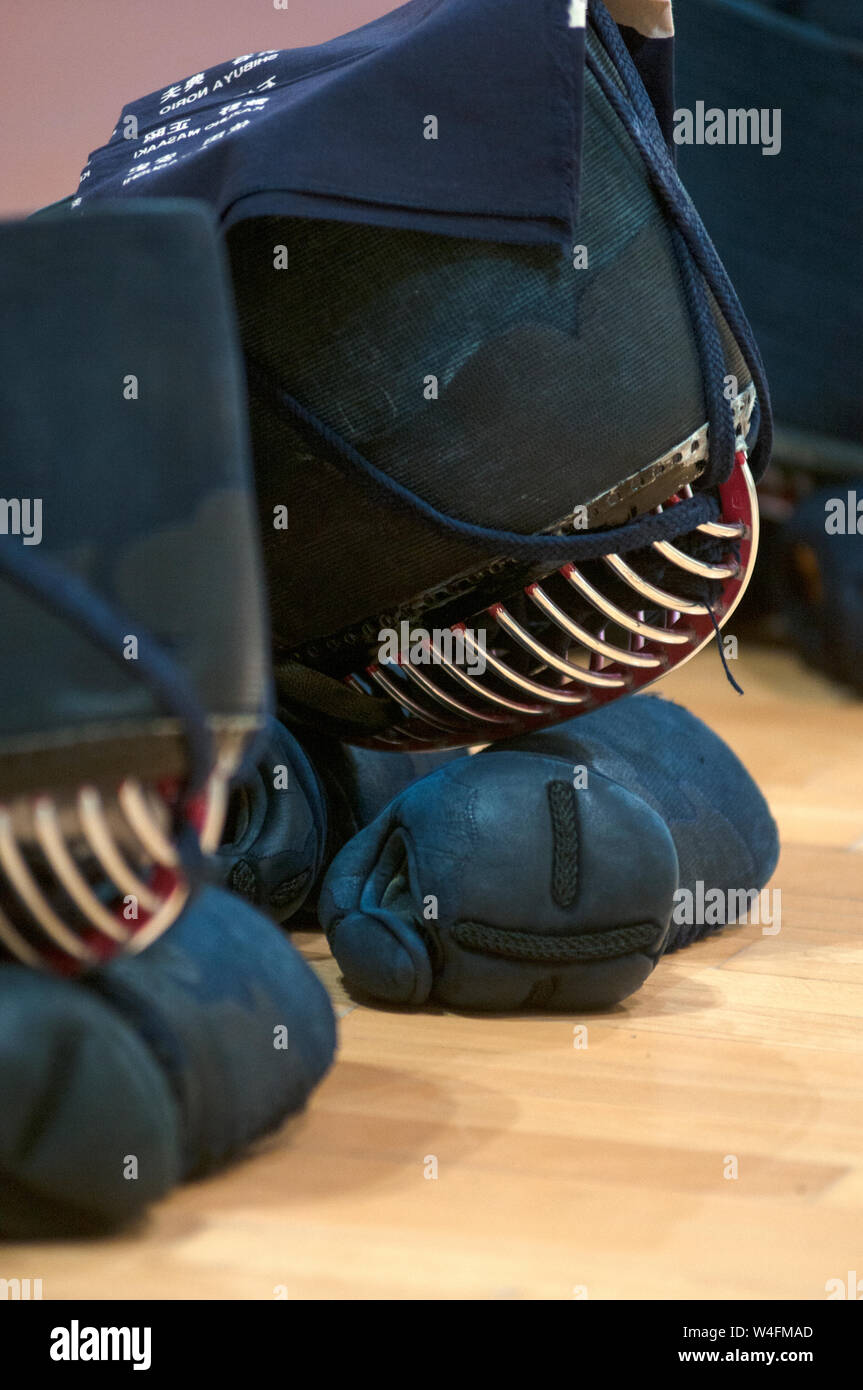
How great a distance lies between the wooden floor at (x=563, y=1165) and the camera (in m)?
0.47

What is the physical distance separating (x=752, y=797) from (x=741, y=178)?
103cm

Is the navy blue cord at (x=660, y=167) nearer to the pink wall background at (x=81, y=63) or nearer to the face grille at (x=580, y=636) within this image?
the face grille at (x=580, y=636)

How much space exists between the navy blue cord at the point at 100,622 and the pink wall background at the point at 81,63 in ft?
3.19

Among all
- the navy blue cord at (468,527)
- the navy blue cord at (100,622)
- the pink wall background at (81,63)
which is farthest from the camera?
the pink wall background at (81,63)

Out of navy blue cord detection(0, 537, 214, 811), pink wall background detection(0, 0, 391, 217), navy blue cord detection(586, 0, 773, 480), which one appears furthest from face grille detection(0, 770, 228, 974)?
pink wall background detection(0, 0, 391, 217)

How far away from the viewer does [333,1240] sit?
488 millimetres

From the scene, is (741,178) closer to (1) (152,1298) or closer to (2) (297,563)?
(2) (297,563)

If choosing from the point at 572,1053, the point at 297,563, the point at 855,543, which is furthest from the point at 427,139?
the point at 855,543

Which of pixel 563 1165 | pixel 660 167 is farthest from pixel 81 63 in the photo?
pixel 563 1165

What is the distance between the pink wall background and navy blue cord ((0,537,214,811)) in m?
0.97

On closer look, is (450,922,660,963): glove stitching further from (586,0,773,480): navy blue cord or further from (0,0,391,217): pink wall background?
(0,0,391,217): pink wall background

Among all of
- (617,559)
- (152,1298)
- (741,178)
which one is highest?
(741,178)

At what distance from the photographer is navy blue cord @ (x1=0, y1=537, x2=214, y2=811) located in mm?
439

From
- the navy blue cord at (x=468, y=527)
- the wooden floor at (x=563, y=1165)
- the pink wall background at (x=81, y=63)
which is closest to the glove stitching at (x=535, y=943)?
the wooden floor at (x=563, y=1165)
